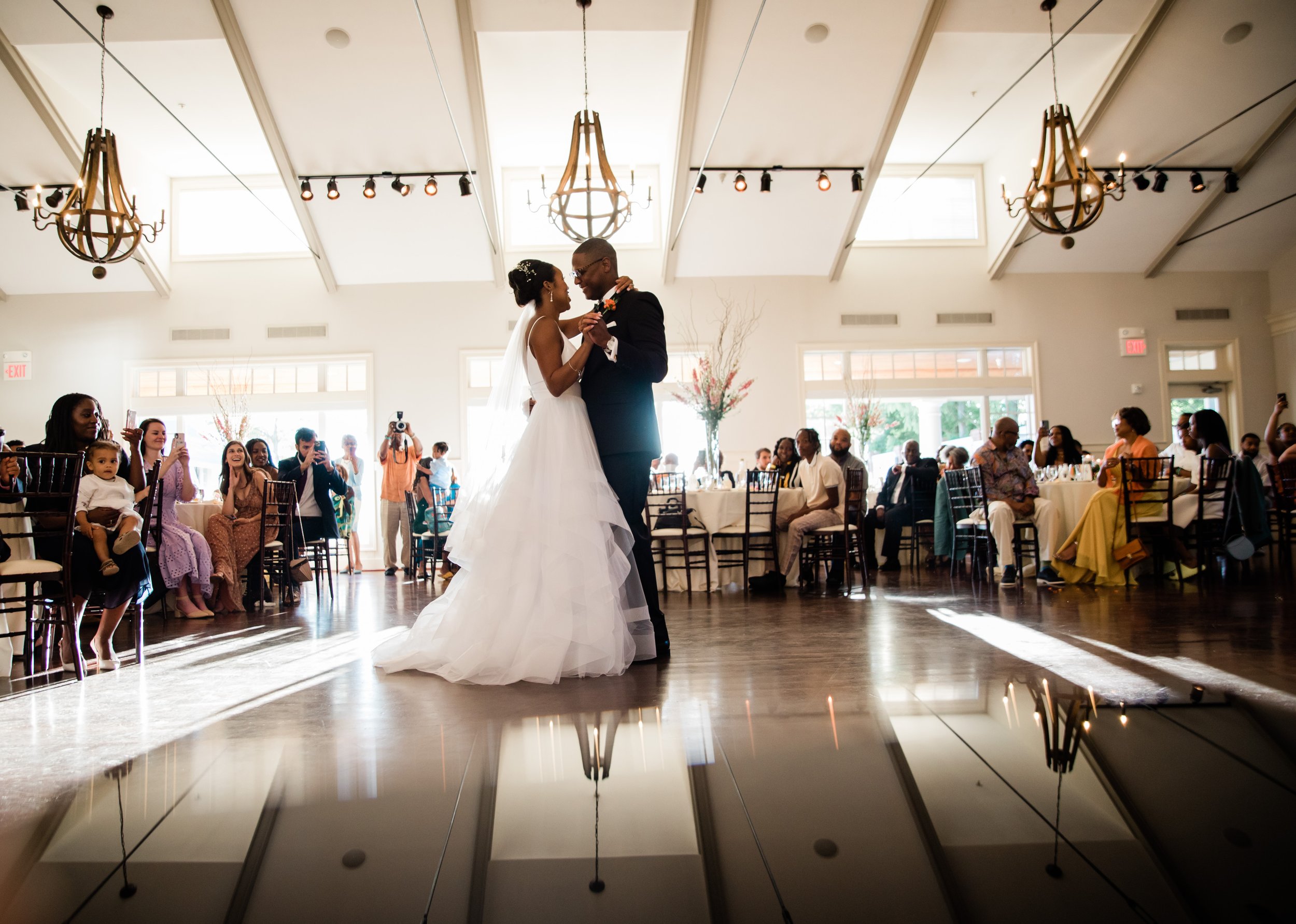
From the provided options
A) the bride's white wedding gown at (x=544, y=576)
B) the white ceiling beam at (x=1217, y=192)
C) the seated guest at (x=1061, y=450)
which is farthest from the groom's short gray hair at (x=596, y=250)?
the white ceiling beam at (x=1217, y=192)

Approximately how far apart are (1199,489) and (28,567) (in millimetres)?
7180

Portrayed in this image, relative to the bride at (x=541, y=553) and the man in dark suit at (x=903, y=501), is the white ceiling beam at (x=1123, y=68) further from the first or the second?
the bride at (x=541, y=553)

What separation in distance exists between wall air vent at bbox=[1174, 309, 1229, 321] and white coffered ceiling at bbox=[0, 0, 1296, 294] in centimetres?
76

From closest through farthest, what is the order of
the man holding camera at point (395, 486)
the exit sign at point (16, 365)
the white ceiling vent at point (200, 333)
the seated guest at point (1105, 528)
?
1. the seated guest at point (1105, 528)
2. the man holding camera at point (395, 486)
3. the exit sign at point (16, 365)
4. the white ceiling vent at point (200, 333)

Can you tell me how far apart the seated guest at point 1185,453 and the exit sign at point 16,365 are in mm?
13409

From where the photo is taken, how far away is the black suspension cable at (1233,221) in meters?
10.9

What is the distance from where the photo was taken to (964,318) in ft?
38.9

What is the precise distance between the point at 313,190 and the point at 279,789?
9.90 meters

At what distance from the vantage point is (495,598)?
306 centimetres

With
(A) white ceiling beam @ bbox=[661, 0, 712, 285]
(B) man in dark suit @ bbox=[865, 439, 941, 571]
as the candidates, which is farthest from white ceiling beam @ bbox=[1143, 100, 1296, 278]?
(A) white ceiling beam @ bbox=[661, 0, 712, 285]

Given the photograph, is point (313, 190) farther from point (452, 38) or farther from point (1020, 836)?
point (1020, 836)

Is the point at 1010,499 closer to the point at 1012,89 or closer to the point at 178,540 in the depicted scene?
the point at 178,540

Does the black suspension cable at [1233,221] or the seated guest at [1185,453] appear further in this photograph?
the black suspension cable at [1233,221]

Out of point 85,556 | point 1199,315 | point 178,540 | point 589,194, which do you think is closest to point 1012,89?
point 1199,315
